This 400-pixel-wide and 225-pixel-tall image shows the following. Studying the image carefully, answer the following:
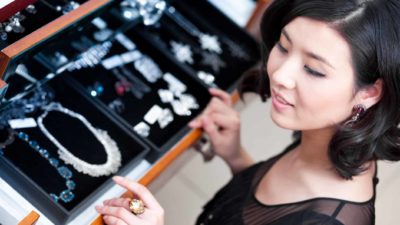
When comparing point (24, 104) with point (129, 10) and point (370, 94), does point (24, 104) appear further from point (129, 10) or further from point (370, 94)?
point (370, 94)

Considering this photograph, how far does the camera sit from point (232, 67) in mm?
1955

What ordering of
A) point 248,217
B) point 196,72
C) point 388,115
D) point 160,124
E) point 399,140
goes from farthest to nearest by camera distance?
point 196,72
point 160,124
point 248,217
point 399,140
point 388,115

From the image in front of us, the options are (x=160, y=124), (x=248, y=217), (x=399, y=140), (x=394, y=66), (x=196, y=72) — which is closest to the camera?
(x=394, y=66)

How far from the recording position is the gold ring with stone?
1228 millimetres

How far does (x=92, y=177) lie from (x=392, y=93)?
761 mm

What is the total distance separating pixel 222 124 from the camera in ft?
5.51

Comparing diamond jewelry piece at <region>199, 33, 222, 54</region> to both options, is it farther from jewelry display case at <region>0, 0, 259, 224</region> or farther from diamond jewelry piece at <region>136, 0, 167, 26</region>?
diamond jewelry piece at <region>136, 0, 167, 26</region>

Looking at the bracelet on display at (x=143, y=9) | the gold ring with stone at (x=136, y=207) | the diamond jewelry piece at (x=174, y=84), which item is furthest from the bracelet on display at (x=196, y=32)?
the gold ring with stone at (x=136, y=207)

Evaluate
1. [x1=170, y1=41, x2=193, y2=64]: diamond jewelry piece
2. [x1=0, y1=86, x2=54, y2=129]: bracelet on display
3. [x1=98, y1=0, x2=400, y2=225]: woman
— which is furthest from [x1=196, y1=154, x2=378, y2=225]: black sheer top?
[x1=0, y1=86, x2=54, y2=129]: bracelet on display

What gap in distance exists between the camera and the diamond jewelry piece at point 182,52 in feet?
6.30

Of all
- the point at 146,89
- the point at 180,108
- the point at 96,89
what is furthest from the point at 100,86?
the point at 180,108

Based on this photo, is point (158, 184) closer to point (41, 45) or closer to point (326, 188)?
point (326, 188)

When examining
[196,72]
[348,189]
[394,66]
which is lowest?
[348,189]

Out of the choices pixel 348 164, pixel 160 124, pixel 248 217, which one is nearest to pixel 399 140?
pixel 348 164
